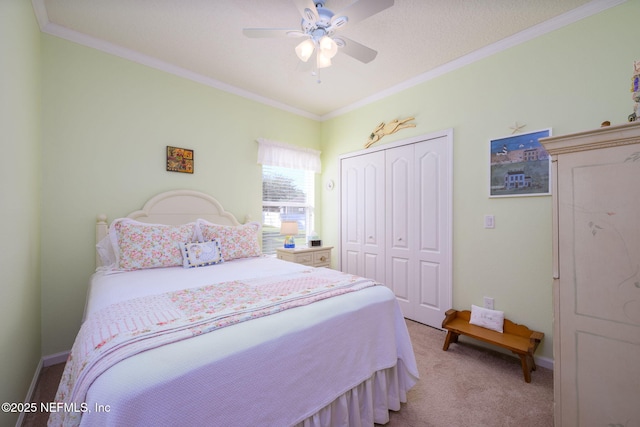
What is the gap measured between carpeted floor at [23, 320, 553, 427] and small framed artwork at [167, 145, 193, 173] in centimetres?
196

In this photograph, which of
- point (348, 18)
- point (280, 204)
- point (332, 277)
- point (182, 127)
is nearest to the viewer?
point (348, 18)

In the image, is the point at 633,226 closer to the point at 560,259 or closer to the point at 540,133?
the point at 560,259

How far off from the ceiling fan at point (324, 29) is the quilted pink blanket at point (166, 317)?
1.69 meters

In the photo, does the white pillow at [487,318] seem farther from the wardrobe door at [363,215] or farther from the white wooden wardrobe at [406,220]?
the wardrobe door at [363,215]

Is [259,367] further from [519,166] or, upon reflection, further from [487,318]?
[519,166]

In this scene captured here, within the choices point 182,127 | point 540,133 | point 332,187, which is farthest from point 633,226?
point 182,127

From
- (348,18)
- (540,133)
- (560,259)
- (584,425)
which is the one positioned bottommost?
(584,425)

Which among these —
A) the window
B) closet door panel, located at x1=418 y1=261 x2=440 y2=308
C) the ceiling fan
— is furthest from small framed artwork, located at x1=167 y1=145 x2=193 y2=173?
closet door panel, located at x1=418 y1=261 x2=440 y2=308

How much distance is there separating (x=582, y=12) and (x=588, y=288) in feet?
6.90

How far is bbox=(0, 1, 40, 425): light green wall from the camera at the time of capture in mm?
1352

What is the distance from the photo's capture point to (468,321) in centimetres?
252

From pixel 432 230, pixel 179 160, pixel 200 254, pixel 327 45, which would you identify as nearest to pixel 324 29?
pixel 327 45

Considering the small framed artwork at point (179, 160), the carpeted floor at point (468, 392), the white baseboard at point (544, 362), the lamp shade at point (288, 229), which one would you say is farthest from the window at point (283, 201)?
the white baseboard at point (544, 362)

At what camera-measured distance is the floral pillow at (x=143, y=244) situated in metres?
2.15
